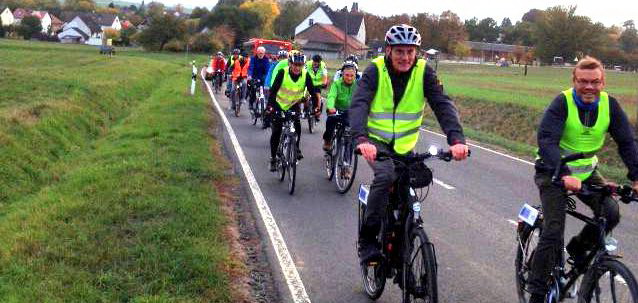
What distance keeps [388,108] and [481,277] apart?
206 centimetres

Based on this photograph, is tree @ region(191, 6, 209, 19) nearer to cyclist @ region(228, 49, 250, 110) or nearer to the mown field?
cyclist @ region(228, 49, 250, 110)

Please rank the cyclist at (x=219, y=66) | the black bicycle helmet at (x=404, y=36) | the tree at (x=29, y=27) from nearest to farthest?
the black bicycle helmet at (x=404, y=36), the cyclist at (x=219, y=66), the tree at (x=29, y=27)

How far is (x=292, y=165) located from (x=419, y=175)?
16.8 ft

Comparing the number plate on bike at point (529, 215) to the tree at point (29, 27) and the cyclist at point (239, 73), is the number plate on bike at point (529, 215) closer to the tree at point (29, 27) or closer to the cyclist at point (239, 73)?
the cyclist at point (239, 73)

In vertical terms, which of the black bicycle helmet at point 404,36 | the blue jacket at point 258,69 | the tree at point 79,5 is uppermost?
the tree at point 79,5

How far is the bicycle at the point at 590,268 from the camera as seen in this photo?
391cm

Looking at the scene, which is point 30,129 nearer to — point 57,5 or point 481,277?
point 481,277

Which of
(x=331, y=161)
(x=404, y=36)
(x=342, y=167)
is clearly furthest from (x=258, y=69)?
(x=404, y=36)

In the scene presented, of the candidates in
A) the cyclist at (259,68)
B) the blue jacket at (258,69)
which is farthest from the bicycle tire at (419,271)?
the blue jacket at (258,69)

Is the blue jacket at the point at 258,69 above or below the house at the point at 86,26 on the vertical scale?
below

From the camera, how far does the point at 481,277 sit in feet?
20.0

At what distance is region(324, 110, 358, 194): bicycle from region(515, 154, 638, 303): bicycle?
181 inches

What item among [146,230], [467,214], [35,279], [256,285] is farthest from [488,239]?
[35,279]

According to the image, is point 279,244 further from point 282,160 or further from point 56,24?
point 56,24
